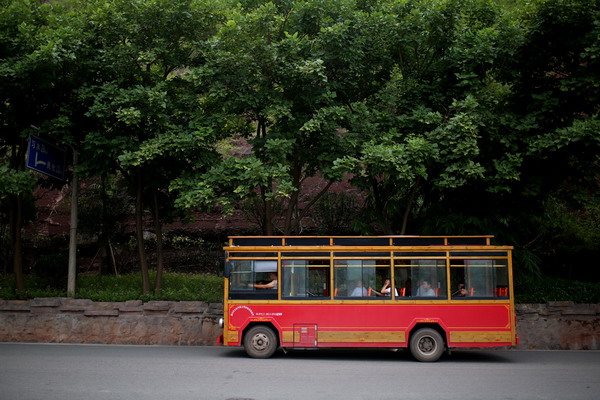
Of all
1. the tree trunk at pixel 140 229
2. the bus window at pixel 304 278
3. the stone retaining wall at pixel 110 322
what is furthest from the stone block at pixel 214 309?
the bus window at pixel 304 278

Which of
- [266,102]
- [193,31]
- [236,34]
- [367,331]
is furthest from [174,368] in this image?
[193,31]

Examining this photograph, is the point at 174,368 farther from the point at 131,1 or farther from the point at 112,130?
the point at 131,1

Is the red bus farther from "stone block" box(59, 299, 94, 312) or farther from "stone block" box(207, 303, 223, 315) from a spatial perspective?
"stone block" box(59, 299, 94, 312)

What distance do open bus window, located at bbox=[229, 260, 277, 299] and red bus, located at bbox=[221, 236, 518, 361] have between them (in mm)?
23

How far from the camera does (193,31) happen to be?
15.2 metres

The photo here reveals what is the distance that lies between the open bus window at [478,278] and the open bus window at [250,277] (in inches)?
164

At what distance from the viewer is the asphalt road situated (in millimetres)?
8391

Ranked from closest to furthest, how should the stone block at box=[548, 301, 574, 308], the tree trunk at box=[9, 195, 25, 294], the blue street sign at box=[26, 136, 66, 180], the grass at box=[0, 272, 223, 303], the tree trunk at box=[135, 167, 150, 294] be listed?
the blue street sign at box=[26, 136, 66, 180]
the stone block at box=[548, 301, 574, 308]
the grass at box=[0, 272, 223, 303]
the tree trunk at box=[135, 167, 150, 294]
the tree trunk at box=[9, 195, 25, 294]

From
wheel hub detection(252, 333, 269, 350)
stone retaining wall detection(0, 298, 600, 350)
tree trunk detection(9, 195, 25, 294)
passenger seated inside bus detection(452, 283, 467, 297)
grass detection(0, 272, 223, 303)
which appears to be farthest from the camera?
tree trunk detection(9, 195, 25, 294)

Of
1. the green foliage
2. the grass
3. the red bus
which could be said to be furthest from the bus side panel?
A: the green foliage

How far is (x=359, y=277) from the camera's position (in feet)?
40.7

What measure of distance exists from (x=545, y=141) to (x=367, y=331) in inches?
255

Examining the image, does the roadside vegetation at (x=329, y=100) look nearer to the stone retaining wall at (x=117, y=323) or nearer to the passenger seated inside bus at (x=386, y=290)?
the stone retaining wall at (x=117, y=323)

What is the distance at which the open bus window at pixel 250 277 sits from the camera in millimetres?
12445
